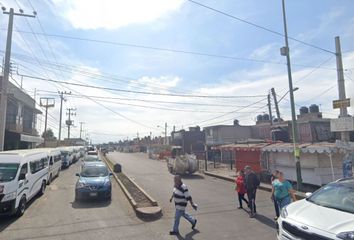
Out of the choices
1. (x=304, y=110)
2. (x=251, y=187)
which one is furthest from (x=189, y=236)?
(x=304, y=110)

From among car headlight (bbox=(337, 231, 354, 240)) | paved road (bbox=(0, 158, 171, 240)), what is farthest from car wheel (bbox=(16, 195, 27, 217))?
car headlight (bbox=(337, 231, 354, 240))

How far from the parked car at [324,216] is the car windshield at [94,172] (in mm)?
11304

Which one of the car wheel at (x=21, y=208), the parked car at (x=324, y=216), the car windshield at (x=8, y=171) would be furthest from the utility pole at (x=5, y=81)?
the parked car at (x=324, y=216)

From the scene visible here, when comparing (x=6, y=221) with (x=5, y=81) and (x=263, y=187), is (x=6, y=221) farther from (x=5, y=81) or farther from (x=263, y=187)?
(x=263, y=187)

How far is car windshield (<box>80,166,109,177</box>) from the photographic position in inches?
604

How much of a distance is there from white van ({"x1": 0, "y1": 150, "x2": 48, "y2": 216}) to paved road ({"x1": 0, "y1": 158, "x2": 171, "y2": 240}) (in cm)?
52

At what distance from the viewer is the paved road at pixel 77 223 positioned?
8.46 metres

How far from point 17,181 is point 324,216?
10147mm

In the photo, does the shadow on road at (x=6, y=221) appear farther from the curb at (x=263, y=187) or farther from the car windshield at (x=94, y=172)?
the curb at (x=263, y=187)

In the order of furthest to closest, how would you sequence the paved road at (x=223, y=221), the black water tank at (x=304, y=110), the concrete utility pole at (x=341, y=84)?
the black water tank at (x=304, y=110), the concrete utility pole at (x=341, y=84), the paved road at (x=223, y=221)

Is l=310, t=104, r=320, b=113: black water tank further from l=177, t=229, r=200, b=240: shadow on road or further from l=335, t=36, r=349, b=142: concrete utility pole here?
l=177, t=229, r=200, b=240: shadow on road

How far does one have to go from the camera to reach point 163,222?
387 inches

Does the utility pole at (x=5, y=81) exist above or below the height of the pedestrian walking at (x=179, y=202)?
above

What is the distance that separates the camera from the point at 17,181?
10656 mm
